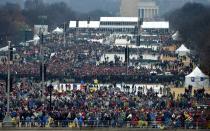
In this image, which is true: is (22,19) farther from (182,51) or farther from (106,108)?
(106,108)

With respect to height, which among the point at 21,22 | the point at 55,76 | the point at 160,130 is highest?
the point at 21,22

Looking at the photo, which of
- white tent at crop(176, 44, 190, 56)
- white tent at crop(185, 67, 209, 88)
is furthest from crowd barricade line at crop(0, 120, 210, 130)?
white tent at crop(176, 44, 190, 56)

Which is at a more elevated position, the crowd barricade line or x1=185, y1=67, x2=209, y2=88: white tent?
x1=185, y1=67, x2=209, y2=88: white tent

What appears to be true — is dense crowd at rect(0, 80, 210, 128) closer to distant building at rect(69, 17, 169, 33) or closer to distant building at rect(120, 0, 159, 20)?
distant building at rect(69, 17, 169, 33)

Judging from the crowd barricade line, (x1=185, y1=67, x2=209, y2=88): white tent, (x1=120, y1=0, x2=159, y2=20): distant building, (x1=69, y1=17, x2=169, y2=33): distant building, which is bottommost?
the crowd barricade line

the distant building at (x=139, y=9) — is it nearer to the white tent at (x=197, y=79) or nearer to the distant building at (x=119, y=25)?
the distant building at (x=119, y=25)

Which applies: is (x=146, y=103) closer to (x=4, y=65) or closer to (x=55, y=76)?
(x=55, y=76)

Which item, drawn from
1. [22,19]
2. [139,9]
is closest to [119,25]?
[22,19]

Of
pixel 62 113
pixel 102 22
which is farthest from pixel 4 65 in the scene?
pixel 102 22
